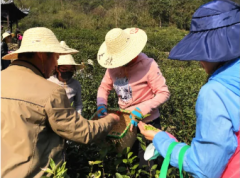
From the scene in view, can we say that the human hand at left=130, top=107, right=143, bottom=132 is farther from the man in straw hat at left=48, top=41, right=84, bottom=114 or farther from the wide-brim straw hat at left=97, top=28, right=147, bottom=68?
the man in straw hat at left=48, top=41, right=84, bottom=114

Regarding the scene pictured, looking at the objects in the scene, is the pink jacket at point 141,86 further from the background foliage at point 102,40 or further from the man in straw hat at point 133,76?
the background foliage at point 102,40

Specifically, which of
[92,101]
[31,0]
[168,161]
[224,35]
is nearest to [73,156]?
[168,161]

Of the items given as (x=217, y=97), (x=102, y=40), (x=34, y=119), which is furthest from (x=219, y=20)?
(x=102, y=40)

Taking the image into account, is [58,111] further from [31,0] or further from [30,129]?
[31,0]

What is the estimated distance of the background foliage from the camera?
1.83m

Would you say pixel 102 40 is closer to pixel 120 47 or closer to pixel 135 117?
pixel 120 47

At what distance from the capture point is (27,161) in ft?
4.21

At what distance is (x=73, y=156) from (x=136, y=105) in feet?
2.23

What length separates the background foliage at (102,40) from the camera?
1834 millimetres

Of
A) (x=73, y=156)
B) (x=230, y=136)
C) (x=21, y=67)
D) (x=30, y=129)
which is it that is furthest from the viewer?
(x=73, y=156)

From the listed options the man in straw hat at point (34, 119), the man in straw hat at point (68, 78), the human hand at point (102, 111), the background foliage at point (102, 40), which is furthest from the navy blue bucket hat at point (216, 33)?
the man in straw hat at point (68, 78)

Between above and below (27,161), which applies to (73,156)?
below

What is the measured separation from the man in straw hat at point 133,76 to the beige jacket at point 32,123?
2.13 feet

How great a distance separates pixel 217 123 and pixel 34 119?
89cm
